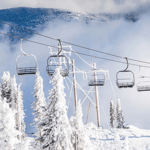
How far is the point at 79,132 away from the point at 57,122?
4021 mm

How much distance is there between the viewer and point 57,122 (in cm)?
2178

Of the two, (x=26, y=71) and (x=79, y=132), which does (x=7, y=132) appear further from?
(x=26, y=71)

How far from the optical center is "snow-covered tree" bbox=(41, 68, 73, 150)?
70.7 ft

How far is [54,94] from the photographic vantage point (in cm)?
2225

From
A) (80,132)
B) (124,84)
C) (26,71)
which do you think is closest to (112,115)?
(80,132)

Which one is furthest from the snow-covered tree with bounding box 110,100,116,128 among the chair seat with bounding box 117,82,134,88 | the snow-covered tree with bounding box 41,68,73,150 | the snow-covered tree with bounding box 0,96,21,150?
the chair seat with bounding box 117,82,134,88

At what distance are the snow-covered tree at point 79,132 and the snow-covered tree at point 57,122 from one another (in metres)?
2.64

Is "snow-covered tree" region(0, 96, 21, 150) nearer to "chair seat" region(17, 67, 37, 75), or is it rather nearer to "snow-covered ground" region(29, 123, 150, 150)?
"chair seat" region(17, 67, 37, 75)

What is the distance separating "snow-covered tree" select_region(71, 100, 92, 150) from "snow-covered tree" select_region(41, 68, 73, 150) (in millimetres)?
2643

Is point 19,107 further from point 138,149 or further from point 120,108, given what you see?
point 120,108

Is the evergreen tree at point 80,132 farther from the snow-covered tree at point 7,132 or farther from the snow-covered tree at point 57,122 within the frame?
the snow-covered tree at point 7,132

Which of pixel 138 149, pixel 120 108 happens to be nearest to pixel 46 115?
pixel 138 149

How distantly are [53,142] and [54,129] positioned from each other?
138cm

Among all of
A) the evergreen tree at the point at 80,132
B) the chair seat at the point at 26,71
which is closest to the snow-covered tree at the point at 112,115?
the evergreen tree at the point at 80,132
